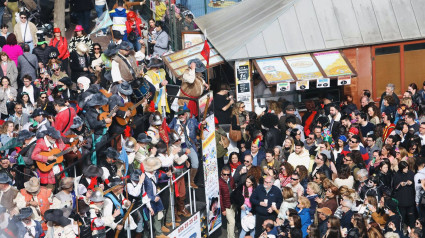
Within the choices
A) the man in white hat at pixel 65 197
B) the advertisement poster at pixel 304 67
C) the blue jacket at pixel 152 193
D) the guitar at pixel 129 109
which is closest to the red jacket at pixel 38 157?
the man in white hat at pixel 65 197

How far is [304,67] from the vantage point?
2584cm

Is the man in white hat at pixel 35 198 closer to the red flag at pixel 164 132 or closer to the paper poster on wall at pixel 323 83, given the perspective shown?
the red flag at pixel 164 132

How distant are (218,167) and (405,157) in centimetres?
447

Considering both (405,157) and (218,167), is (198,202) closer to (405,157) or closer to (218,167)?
(218,167)

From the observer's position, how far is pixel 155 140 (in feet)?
67.4

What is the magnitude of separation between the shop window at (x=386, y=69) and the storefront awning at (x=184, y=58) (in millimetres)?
3819

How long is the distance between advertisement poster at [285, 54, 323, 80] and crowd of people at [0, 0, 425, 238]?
0.68 metres

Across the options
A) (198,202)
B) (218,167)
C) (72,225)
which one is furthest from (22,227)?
(218,167)

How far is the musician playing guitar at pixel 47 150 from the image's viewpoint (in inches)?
735

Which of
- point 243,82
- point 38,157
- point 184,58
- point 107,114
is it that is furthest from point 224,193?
point 184,58

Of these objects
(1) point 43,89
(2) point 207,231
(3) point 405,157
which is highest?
(1) point 43,89

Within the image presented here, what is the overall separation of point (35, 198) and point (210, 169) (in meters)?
4.87

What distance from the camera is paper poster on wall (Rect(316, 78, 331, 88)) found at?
83.3 ft

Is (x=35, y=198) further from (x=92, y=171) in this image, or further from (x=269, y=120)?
(x=269, y=120)
